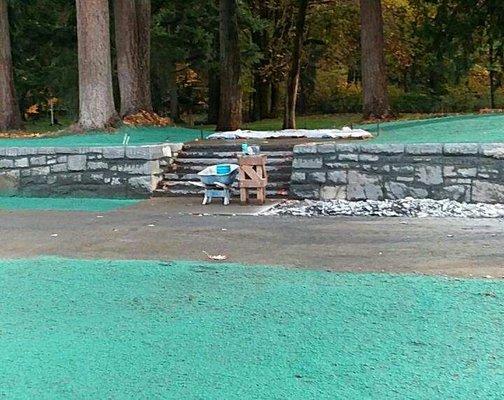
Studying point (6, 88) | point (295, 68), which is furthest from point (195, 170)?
point (295, 68)

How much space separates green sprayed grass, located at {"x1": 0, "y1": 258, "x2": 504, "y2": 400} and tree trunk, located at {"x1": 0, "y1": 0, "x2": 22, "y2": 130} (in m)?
13.7

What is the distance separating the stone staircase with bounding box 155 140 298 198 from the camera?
9.22 m

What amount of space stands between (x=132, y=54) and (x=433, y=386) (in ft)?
43.5

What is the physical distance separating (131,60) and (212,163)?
6038 millimetres

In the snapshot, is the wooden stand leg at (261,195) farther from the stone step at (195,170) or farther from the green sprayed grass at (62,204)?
the green sprayed grass at (62,204)

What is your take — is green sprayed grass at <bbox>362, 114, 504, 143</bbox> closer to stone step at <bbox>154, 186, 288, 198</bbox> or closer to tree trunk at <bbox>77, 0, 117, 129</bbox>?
stone step at <bbox>154, 186, 288, 198</bbox>

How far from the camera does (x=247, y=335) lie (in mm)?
3451

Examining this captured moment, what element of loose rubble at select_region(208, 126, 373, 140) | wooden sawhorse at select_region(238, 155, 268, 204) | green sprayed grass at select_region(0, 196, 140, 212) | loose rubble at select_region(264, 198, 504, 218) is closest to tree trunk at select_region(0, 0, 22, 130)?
loose rubble at select_region(208, 126, 373, 140)

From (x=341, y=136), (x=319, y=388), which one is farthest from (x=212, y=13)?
(x=319, y=388)

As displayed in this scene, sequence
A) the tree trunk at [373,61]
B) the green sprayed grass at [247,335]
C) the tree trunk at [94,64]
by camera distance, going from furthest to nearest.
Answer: the tree trunk at [373,61] < the tree trunk at [94,64] < the green sprayed grass at [247,335]

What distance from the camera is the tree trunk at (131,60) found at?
48.3ft

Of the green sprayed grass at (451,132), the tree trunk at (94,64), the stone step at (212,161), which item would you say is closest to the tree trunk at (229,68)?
the tree trunk at (94,64)

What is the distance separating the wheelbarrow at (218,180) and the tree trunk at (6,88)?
10.7 meters

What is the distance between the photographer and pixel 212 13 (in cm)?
2014
